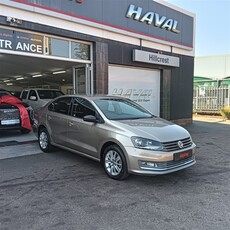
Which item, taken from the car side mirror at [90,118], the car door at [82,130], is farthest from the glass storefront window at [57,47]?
the car side mirror at [90,118]

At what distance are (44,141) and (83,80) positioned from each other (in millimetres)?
4411

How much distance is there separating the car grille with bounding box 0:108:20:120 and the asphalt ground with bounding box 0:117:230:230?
9.92 ft

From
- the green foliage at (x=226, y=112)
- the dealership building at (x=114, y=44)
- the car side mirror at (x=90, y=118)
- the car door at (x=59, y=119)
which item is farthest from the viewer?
the green foliage at (x=226, y=112)

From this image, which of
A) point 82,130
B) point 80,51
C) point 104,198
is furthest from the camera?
point 80,51

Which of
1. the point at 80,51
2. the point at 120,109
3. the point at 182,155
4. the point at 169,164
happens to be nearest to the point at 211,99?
the point at 80,51

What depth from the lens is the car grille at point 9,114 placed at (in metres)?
8.73

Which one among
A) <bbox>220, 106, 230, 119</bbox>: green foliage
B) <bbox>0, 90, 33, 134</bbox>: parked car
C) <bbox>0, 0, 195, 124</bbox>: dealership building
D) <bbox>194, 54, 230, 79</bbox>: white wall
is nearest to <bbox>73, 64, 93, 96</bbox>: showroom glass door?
<bbox>0, 0, 195, 124</bbox>: dealership building

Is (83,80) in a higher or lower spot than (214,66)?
lower

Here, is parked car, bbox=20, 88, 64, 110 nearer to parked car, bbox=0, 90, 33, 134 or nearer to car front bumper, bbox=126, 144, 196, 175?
parked car, bbox=0, 90, 33, 134

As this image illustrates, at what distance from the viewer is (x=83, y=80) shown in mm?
10812

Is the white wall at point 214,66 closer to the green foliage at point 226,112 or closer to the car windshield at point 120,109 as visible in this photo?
the green foliage at point 226,112

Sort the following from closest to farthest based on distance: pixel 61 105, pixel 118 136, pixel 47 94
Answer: pixel 118 136 → pixel 61 105 → pixel 47 94

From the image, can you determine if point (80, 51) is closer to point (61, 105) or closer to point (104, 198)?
point (61, 105)

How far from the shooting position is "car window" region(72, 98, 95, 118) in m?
5.61
